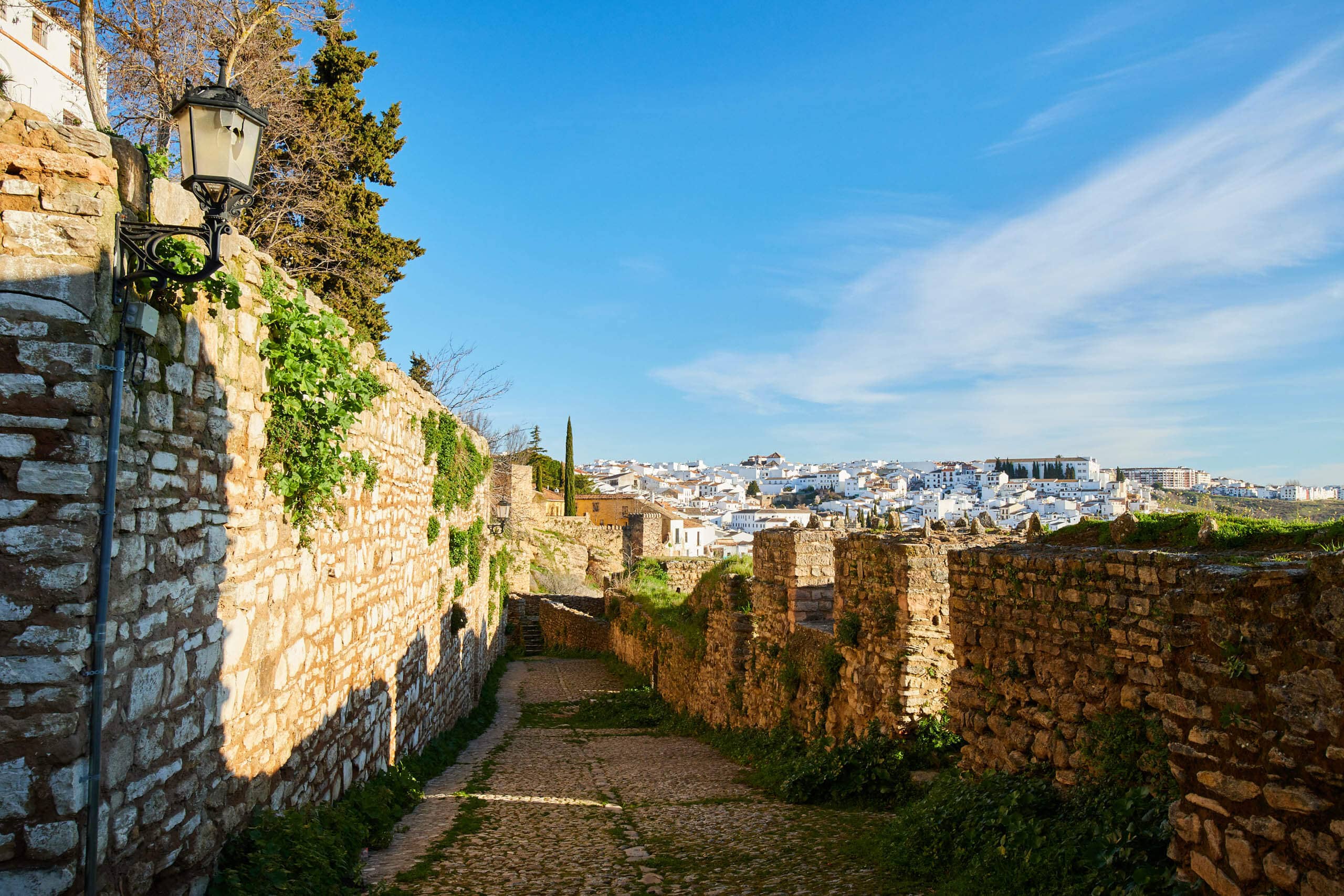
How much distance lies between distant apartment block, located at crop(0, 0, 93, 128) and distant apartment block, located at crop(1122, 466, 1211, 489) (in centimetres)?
3698

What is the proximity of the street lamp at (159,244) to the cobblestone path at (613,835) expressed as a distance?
3022mm

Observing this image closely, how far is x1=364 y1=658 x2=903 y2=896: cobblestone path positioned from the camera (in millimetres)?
5871

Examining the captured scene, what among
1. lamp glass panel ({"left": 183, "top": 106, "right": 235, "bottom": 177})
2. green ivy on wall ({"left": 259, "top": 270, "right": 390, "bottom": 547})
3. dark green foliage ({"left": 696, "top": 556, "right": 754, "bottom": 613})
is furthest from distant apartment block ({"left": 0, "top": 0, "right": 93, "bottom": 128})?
lamp glass panel ({"left": 183, "top": 106, "right": 235, "bottom": 177})

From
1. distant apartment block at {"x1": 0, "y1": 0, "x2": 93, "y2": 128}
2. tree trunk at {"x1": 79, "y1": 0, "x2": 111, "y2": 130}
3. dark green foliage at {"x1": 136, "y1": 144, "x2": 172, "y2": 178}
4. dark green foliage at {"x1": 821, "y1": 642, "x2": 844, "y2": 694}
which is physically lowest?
dark green foliage at {"x1": 821, "y1": 642, "x2": 844, "y2": 694}

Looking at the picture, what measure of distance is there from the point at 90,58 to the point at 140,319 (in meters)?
9.79

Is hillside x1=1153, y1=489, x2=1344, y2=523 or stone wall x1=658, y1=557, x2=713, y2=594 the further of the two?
stone wall x1=658, y1=557, x2=713, y2=594

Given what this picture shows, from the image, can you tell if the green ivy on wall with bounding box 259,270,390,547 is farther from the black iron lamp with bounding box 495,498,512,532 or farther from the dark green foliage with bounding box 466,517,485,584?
the black iron lamp with bounding box 495,498,512,532

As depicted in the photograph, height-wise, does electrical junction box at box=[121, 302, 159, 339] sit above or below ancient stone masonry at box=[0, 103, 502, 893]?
above

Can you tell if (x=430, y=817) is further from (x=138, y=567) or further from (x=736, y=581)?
(x=736, y=581)

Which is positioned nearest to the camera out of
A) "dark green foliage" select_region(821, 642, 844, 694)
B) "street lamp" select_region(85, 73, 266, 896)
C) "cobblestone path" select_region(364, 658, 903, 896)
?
"street lamp" select_region(85, 73, 266, 896)

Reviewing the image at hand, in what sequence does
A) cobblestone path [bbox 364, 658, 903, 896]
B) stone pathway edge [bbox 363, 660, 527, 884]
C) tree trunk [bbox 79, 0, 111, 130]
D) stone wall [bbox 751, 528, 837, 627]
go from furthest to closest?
1. stone wall [bbox 751, 528, 837, 627]
2. tree trunk [bbox 79, 0, 111, 130]
3. stone pathway edge [bbox 363, 660, 527, 884]
4. cobblestone path [bbox 364, 658, 903, 896]

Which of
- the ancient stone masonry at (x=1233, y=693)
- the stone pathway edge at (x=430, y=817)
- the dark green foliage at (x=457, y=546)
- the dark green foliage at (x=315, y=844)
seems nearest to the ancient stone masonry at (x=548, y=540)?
the dark green foliage at (x=457, y=546)

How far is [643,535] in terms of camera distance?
4278 centimetres

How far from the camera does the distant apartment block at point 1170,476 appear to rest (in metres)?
35.8
